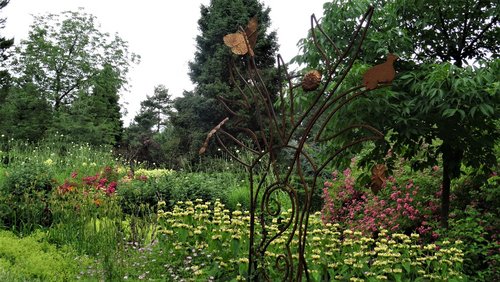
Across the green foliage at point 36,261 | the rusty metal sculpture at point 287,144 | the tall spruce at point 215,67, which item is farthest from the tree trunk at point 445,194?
the tall spruce at point 215,67

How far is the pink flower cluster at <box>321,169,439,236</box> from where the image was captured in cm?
590

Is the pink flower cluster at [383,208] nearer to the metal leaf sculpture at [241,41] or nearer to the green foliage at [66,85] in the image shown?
the metal leaf sculpture at [241,41]

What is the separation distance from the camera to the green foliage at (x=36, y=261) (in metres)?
4.47

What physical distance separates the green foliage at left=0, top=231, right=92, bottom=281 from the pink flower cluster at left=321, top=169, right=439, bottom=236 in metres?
3.41

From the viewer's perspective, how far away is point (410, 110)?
4.33 metres

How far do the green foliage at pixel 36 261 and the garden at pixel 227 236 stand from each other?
0.01 m

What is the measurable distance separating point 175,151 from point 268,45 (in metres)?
5.12

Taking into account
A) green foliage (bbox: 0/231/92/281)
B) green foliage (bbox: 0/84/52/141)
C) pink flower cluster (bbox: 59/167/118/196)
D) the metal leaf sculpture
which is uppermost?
green foliage (bbox: 0/84/52/141)

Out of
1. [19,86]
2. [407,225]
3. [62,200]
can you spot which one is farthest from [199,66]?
[407,225]

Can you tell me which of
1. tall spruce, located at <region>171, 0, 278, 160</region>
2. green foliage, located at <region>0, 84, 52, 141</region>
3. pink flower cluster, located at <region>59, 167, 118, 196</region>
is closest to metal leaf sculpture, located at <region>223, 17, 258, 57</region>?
pink flower cluster, located at <region>59, 167, 118, 196</region>

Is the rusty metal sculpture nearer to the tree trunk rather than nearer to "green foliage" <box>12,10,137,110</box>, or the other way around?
the tree trunk

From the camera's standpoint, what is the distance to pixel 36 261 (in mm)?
4754

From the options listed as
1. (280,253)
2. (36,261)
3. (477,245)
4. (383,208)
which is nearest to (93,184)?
(36,261)

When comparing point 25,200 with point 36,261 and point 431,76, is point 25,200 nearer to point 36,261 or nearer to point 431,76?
point 36,261
